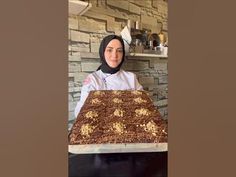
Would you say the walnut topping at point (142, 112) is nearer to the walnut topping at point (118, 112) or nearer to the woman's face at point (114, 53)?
the walnut topping at point (118, 112)

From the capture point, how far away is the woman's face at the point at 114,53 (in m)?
0.90

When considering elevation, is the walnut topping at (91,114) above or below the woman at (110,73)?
below

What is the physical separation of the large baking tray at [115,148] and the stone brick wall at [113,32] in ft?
0.28

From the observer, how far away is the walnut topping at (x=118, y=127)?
0.88 meters

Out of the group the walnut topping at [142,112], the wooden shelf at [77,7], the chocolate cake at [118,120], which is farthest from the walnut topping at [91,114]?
the wooden shelf at [77,7]

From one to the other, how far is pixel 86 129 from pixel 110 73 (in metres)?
0.20

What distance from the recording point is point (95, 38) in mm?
885

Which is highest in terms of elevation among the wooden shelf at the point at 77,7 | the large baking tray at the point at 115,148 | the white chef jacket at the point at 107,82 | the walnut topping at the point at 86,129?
the wooden shelf at the point at 77,7

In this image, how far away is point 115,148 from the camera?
0.87 meters

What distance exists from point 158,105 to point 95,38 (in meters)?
0.31

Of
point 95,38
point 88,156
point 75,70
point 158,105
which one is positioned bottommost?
point 88,156

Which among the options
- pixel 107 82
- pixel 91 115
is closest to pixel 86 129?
pixel 91 115
